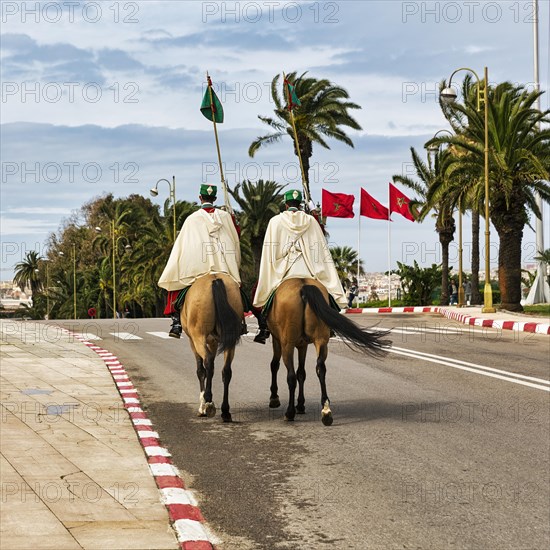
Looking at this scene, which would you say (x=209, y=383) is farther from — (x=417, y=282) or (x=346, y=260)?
(x=346, y=260)

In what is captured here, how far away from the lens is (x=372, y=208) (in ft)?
168

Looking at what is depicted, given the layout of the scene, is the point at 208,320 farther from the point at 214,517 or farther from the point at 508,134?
the point at 508,134

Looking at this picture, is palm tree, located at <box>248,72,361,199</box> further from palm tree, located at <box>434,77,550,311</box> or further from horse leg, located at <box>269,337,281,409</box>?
horse leg, located at <box>269,337,281,409</box>

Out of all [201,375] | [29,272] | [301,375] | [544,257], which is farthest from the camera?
[29,272]

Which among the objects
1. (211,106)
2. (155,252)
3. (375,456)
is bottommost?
(375,456)

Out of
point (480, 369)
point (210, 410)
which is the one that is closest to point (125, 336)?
point (480, 369)

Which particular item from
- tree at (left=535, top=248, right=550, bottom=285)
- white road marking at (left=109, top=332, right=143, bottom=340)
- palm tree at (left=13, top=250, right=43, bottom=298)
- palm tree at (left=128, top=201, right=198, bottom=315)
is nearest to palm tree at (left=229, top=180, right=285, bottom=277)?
palm tree at (left=128, top=201, right=198, bottom=315)

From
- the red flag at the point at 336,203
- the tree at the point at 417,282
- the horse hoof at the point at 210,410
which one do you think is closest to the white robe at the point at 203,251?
the horse hoof at the point at 210,410

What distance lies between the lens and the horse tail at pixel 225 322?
9.77 meters

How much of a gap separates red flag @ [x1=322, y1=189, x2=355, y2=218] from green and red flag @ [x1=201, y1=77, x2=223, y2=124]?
35.5 meters

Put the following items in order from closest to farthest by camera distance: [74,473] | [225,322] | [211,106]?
[74,473] < [225,322] < [211,106]

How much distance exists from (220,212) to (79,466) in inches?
155

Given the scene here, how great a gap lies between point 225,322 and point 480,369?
6.67m

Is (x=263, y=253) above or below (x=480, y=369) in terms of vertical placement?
above
